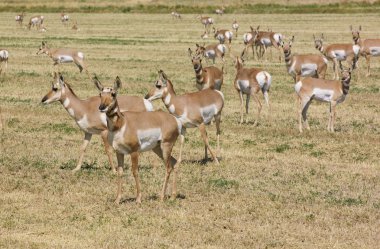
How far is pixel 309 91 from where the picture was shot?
739 inches

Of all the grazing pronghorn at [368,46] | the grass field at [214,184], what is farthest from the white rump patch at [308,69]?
the grazing pronghorn at [368,46]

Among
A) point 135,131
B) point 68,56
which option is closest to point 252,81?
point 135,131

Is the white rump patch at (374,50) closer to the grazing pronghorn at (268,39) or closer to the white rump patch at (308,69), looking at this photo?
the grazing pronghorn at (268,39)

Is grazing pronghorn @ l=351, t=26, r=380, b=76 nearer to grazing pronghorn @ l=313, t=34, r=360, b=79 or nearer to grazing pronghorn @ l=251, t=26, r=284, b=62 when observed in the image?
grazing pronghorn @ l=313, t=34, r=360, b=79

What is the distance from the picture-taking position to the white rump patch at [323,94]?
61.4 ft

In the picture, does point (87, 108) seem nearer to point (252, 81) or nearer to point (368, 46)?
point (252, 81)

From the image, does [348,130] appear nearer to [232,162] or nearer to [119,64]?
[232,162]

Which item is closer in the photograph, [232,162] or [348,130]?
[232,162]

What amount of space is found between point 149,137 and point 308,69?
14.3 meters

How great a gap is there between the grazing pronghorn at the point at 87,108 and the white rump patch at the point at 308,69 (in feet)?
37.6

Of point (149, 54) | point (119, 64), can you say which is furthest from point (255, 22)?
point (119, 64)

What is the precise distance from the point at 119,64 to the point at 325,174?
2047cm

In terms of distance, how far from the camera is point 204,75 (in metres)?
19.6

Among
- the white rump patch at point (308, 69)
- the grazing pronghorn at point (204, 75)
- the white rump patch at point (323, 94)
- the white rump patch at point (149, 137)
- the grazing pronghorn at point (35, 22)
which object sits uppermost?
the white rump patch at point (149, 137)
